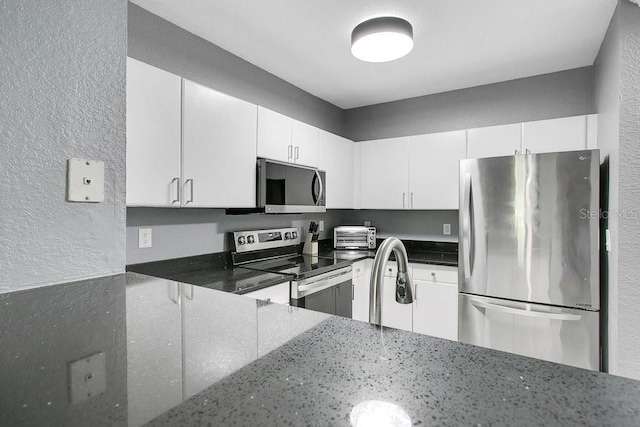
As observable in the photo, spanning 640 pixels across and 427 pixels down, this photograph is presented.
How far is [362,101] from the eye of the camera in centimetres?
361

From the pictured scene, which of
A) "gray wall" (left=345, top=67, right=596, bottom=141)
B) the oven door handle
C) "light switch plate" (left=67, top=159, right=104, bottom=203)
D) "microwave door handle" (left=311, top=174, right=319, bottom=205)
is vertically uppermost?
"gray wall" (left=345, top=67, right=596, bottom=141)

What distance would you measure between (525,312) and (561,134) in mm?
1374

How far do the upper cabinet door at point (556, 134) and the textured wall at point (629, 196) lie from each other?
0.73m

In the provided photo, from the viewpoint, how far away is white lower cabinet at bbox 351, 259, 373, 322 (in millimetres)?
2885

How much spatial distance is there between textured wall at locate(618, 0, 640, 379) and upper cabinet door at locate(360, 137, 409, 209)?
5.25 ft

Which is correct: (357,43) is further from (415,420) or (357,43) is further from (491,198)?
(415,420)

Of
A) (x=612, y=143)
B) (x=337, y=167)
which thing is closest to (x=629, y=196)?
(x=612, y=143)

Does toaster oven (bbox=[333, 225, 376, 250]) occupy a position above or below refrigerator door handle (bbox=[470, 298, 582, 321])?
above

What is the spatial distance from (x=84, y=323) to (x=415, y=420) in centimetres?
61

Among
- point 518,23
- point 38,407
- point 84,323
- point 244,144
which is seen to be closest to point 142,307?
point 84,323

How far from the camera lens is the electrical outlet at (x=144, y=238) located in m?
1.96

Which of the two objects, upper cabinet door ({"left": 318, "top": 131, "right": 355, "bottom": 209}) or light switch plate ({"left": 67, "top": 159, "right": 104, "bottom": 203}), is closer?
light switch plate ({"left": 67, "top": 159, "right": 104, "bottom": 203})

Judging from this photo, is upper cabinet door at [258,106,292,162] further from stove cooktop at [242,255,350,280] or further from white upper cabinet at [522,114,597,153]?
white upper cabinet at [522,114,597,153]

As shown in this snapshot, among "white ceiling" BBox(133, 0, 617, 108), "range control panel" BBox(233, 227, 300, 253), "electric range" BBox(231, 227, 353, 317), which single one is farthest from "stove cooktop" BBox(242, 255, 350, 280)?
"white ceiling" BBox(133, 0, 617, 108)
